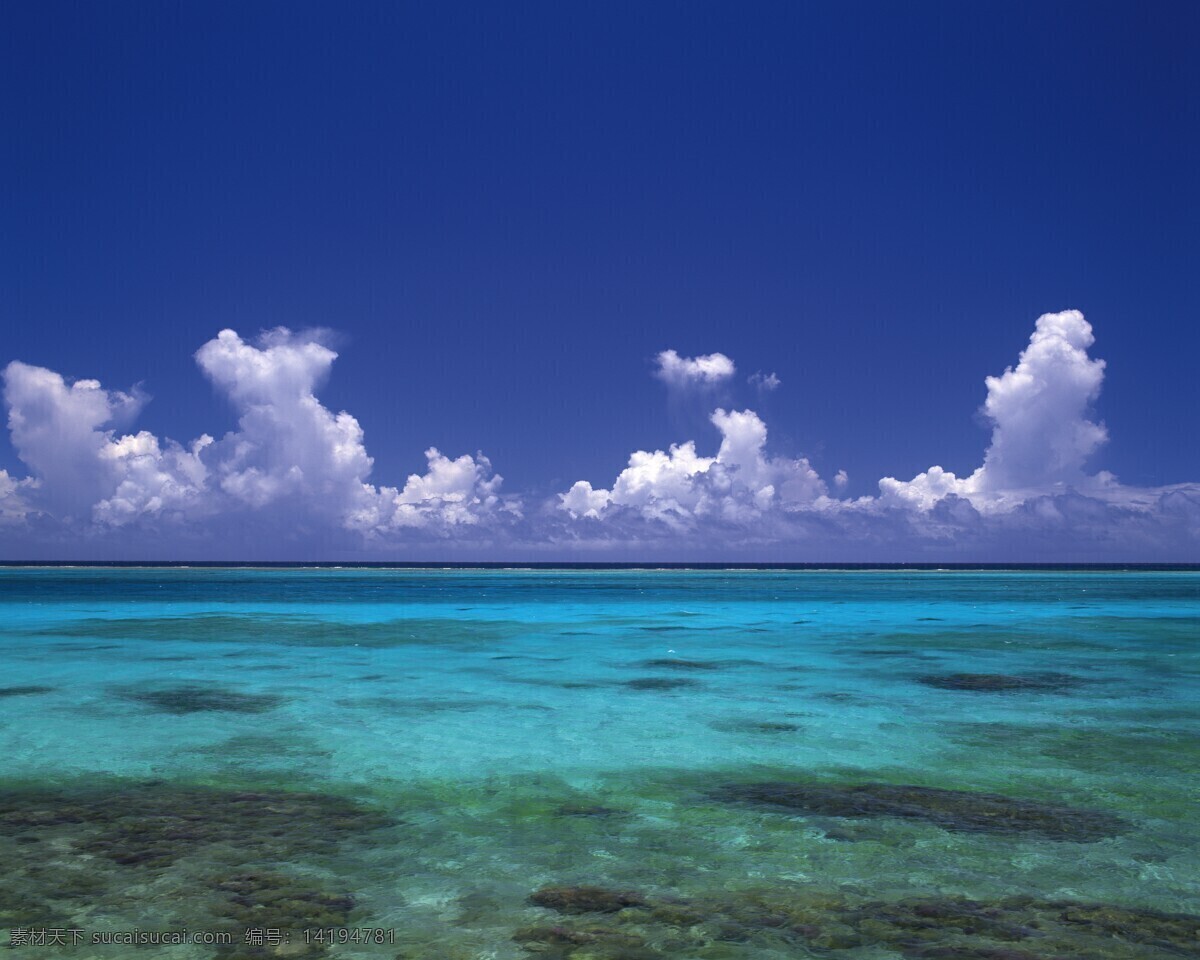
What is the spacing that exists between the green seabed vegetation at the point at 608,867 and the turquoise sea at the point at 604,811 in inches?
1.2

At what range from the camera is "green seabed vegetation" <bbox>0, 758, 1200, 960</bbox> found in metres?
5.25

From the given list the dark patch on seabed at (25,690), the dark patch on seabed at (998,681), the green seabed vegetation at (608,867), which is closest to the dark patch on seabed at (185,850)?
the green seabed vegetation at (608,867)

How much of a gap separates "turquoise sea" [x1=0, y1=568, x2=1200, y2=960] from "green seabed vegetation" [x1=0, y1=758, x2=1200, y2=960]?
0.03m

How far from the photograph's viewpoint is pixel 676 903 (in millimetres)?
5773

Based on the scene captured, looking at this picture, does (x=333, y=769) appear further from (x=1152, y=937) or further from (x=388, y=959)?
(x=1152, y=937)

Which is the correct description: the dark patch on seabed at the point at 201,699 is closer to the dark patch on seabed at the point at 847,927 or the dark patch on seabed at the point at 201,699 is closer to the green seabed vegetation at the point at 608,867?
the green seabed vegetation at the point at 608,867

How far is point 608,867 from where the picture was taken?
21.3ft

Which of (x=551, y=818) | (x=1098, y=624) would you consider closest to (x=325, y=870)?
(x=551, y=818)

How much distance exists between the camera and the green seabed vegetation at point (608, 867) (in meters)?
5.25

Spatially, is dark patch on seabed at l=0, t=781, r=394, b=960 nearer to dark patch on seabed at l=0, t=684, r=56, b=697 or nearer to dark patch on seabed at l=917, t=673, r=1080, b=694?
dark patch on seabed at l=0, t=684, r=56, b=697

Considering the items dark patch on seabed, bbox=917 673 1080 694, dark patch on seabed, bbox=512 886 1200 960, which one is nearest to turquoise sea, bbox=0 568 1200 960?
dark patch on seabed, bbox=512 886 1200 960

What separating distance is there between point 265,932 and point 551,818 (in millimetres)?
3107

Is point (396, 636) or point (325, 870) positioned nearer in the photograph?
point (325, 870)

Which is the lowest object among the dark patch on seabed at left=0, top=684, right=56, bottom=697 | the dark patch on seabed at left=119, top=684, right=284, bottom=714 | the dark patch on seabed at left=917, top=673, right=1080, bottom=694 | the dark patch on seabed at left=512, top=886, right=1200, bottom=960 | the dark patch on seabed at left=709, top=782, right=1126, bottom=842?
the dark patch on seabed at left=917, top=673, right=1080, bottom=694
